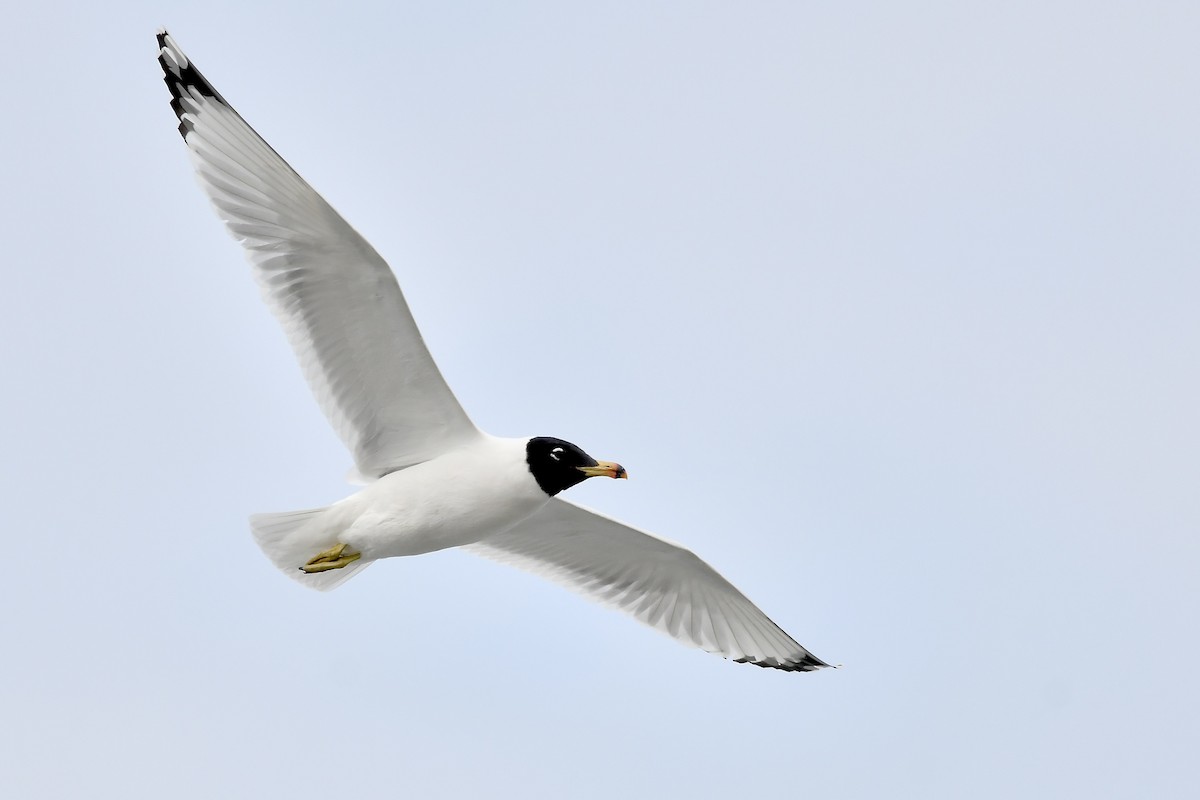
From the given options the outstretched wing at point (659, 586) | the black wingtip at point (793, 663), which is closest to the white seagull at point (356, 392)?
the outstretched wing at point (659, 586)

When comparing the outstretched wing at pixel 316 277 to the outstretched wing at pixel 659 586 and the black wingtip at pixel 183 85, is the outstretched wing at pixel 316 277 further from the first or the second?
the outstretched wing at pixel 659 586

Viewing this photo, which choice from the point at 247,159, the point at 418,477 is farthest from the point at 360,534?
the point at 247,159

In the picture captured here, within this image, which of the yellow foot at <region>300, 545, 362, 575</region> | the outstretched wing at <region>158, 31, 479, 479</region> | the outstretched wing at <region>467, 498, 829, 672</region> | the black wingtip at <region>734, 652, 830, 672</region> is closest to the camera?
the outstretched wing at <region>158, 31, 479, 479</region>

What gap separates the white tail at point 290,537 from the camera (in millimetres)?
11180

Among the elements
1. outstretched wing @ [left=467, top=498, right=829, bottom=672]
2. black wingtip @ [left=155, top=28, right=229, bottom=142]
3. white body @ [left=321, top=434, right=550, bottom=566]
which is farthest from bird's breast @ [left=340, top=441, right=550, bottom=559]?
black wingtip @ [left=155, top=28, right=229, bottom=142]

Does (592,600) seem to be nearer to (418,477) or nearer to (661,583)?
(661,583)

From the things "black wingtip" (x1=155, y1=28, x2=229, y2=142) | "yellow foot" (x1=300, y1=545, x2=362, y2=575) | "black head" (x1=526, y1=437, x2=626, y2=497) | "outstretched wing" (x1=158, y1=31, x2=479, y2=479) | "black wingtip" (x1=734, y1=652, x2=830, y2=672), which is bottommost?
"black wingtip" (x1=734, y1=652, x2=830, y2=672)

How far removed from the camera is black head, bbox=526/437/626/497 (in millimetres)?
10914

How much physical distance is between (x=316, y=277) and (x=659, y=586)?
3.52 metres

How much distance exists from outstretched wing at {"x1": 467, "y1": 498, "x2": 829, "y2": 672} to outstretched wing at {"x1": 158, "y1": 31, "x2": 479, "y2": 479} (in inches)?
62.9

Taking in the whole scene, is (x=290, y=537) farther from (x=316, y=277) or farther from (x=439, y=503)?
(x=316, y=277)

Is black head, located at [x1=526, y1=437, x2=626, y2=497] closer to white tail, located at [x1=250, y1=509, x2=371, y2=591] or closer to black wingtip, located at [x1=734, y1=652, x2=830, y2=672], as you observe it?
white tail, located at [x1=250, y1=509, x2=371, y2=591]

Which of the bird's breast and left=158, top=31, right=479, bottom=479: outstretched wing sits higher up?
left=158, top=31, right=479, bottom=479: outstretched wing

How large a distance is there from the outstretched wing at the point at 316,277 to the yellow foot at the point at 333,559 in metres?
0.82
